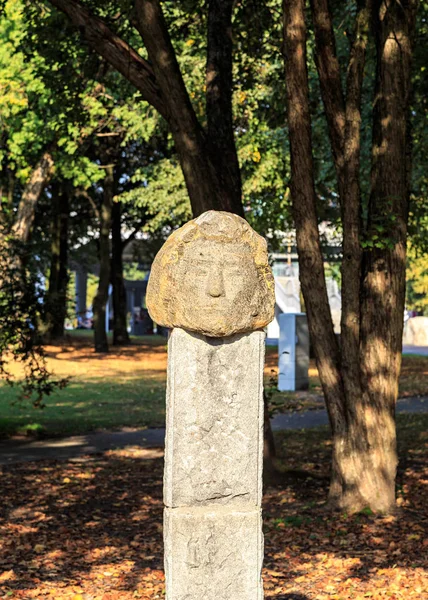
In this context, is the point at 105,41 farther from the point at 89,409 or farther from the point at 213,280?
the point at 89,409

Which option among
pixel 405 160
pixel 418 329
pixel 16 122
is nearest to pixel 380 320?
pixel 405 160

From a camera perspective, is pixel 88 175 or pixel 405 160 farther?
pixel 88 175

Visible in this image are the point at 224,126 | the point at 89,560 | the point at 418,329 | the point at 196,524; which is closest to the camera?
the point at 196,524

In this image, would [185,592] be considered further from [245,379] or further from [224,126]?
[224,126]

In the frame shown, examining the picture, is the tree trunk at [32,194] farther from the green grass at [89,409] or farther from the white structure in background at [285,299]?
the white structure in background at [285,299]

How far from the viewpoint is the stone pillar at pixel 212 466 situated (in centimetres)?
479

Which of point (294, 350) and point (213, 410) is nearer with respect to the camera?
point (213, 410)

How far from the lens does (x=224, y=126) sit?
1115 cm

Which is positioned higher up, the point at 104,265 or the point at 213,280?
the point at 104,265

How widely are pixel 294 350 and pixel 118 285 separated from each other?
58.2 feet

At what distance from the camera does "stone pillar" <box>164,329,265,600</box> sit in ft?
15.7

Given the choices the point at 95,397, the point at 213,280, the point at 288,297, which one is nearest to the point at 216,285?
the point at 213,280

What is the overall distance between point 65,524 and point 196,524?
512 cm

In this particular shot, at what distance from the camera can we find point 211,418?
4812 millimetres
